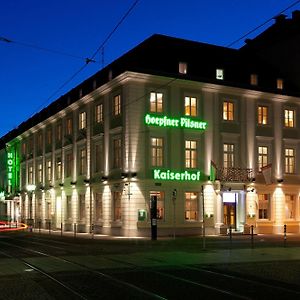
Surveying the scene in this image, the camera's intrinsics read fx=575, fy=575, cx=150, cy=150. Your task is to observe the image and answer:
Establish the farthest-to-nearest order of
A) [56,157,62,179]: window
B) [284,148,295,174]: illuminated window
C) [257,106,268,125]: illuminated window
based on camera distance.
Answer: [56,157,62,179]: window
[284,148,295,174]: illuminated window
[257,106,268,125]: illuminated window

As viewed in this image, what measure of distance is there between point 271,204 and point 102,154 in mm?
13054

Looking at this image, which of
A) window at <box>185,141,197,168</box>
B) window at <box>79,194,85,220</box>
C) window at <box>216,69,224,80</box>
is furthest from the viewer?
window at <box>79,194,85,220</box>

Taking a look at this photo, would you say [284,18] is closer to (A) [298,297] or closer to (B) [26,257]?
(B) [26,257]

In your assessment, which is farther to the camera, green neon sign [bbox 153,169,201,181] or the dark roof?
the dark roof

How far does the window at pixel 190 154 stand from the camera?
39812 mm

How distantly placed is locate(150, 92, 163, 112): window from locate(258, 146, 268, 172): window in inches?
347

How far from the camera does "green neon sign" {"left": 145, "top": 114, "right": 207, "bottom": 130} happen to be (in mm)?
38469

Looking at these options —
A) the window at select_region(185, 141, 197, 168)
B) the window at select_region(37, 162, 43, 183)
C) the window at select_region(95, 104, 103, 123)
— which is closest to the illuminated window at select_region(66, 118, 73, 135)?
the window at select_region(95, 104, 103, 123)

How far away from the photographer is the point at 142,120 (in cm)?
3825

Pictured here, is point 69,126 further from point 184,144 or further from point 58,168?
point 184,144

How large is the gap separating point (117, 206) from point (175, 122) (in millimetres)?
7029

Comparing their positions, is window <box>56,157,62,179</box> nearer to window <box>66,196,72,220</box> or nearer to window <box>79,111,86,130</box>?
window <box>66,196,72,220</box>

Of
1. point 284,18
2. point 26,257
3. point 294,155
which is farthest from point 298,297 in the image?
point 284,18

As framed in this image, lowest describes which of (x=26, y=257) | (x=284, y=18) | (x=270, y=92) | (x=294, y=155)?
(x=26, y=257)
